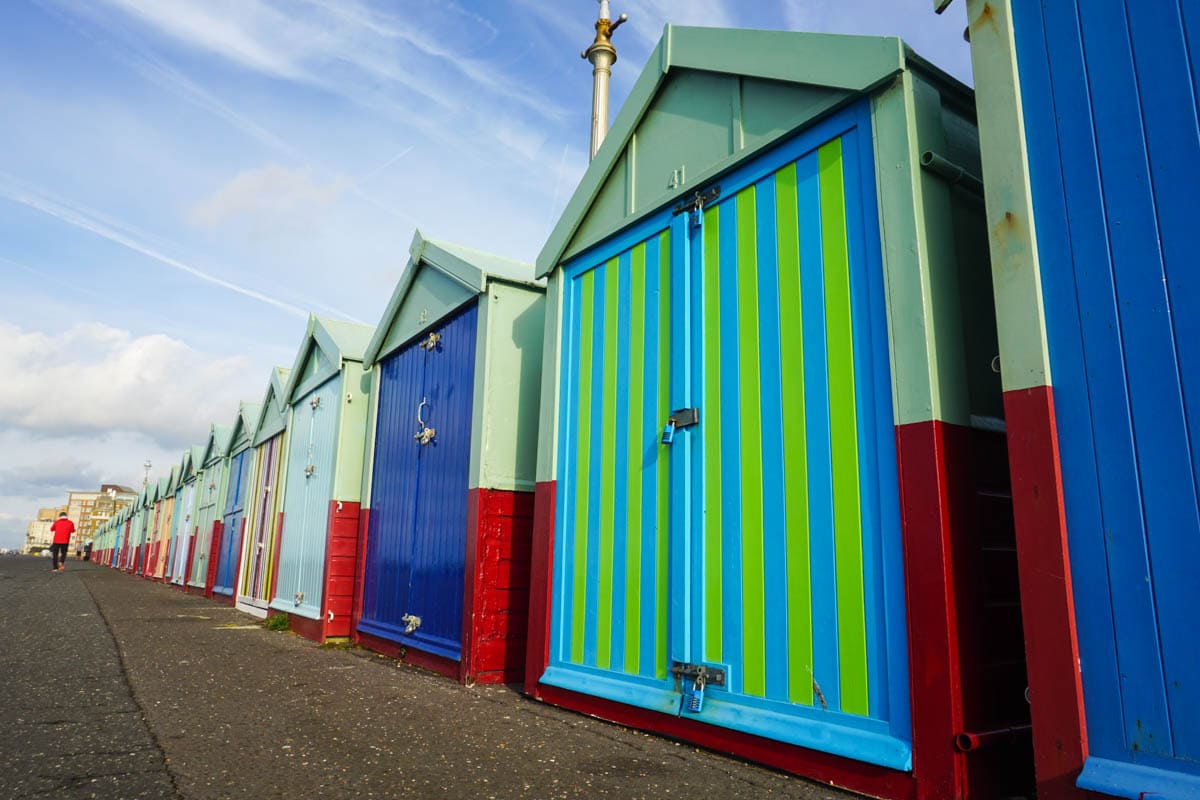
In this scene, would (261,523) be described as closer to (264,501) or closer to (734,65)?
(264,501)

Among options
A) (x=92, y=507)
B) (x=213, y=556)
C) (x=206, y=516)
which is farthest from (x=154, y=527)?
(x=92, y=507)

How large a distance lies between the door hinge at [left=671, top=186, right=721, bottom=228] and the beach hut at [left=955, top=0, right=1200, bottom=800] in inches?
61.7

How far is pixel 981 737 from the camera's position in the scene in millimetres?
2562

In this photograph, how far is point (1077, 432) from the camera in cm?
237

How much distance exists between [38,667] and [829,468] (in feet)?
18.2

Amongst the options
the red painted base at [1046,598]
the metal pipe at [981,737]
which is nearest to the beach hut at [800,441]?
the metal pipe at [981,737]

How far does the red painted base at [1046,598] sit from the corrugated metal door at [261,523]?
32.8 feet

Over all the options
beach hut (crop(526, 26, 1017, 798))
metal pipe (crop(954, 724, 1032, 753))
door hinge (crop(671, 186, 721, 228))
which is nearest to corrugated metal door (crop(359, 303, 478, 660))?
beach hut (crop(526, 26, 1017, 798))

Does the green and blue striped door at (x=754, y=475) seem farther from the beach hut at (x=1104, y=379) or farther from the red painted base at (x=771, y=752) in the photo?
the beach hut at (x=1104, y=379)

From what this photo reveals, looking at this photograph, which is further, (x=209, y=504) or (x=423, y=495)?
(x=209, y=504)

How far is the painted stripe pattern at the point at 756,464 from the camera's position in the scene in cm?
303

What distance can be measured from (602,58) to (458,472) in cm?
720

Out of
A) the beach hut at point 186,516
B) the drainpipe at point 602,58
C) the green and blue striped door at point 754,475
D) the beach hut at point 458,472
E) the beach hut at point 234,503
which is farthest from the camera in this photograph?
the beach hut at point 186,516

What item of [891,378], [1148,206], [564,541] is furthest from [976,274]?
[564,541]
